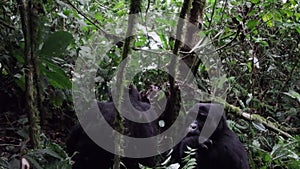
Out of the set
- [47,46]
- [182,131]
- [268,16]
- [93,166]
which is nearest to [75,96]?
[93,166]

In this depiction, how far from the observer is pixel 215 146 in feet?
9.60

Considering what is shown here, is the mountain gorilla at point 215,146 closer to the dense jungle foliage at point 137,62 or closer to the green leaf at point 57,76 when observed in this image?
the dense jungle foliage at point 137,62

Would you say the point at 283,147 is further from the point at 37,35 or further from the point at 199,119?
the point at 37,35

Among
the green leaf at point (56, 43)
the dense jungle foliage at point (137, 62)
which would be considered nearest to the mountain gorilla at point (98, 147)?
the dense jungle foliage at point (137, 62)

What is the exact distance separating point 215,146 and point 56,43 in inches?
58.3

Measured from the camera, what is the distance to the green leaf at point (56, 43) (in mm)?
1943

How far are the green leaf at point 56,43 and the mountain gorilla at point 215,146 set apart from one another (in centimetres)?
116

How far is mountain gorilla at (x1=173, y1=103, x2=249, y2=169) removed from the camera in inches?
109

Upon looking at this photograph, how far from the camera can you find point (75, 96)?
3.24 meters

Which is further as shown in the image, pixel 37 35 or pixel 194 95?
pixel 194 95

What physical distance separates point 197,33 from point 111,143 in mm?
961

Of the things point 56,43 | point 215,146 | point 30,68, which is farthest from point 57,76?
point 215,146

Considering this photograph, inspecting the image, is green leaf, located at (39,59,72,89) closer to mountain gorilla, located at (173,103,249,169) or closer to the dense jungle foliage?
the dense jungle foliage

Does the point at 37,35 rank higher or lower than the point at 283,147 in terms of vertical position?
higher
